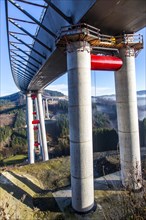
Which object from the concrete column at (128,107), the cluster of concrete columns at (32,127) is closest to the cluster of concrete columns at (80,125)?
the concrete column at (128,107)

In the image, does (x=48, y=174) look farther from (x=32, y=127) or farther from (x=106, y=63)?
(x=32, y=127)

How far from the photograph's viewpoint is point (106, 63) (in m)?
10.6

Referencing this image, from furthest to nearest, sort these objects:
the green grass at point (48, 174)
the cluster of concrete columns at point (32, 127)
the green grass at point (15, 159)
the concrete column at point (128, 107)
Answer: the green grass at point (15, 159) < the cluster of concrete columns at point (32, 127) < the green grass at point (48, 174) < the concrete column at point (128, 107)

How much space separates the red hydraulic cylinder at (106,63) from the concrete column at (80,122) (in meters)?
0.76

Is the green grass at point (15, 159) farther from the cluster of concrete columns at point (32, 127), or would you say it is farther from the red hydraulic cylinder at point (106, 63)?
the red hydraulic cylinder at point (106, 63)

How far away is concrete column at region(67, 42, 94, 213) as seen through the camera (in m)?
9.35

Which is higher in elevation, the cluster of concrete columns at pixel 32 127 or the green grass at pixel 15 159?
the cluster of concrete columns at pixel 32 127

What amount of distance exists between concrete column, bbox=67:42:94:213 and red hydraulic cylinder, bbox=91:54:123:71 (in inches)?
30.1

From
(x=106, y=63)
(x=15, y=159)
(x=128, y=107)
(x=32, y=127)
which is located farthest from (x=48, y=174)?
(x=15, y=159)

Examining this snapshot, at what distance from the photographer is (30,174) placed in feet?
50.7

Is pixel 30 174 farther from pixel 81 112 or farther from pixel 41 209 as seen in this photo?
pixel 81 112

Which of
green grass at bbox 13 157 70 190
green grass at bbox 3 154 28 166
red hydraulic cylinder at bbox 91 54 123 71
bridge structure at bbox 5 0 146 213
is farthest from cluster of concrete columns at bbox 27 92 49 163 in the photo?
red hydraulic cylinder at bbox 91 54 123 71

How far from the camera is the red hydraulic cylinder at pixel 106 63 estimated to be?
10.3 meters

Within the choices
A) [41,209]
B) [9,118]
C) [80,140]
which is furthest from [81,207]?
[9,118]
